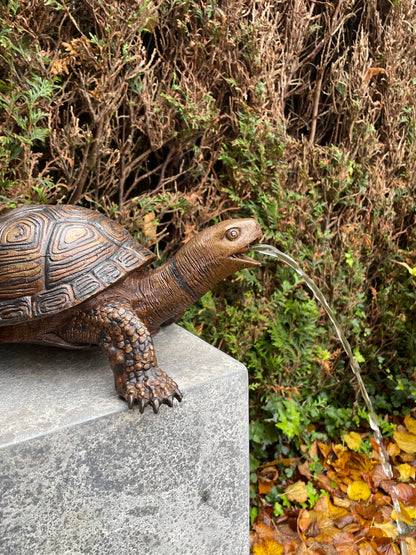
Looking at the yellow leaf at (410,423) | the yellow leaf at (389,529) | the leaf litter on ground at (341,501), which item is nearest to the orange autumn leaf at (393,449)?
the leaf litter on ground at (341,501)

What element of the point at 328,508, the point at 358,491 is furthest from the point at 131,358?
the point at 358,491

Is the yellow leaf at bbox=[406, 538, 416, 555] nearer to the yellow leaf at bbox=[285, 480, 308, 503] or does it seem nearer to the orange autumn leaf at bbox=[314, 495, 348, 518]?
the orange autumn leaf at bbox=[314, 495, 348, 518]

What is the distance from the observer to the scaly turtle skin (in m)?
1.26

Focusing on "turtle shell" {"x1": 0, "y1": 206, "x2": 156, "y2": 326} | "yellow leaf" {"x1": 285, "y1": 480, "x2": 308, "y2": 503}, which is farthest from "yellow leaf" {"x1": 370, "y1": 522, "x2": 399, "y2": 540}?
"turtle shell" {"x1": 0, "y1": 206, "x2": 156, "y2": 326}

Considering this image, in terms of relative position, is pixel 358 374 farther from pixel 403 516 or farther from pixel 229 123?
pixel 229 123

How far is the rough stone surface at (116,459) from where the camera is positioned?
3.85 ft

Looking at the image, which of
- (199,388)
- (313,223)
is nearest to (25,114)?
(199,388)

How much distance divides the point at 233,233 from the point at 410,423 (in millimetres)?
2077

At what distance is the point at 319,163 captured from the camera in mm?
2471

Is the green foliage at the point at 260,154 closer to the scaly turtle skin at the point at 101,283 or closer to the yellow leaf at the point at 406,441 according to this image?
the yellow leaf at the point at 406,441

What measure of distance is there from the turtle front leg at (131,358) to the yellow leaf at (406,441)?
189cm

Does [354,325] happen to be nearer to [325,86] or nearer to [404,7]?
[325,86]

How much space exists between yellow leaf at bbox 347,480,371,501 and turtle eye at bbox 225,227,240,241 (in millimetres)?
1721

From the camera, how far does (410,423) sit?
275 centimetres
